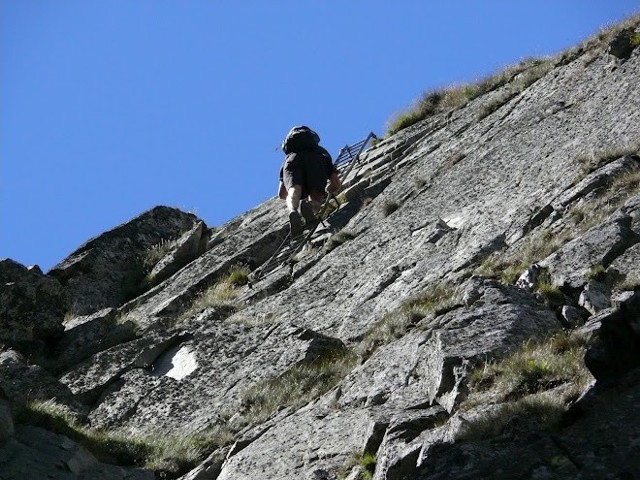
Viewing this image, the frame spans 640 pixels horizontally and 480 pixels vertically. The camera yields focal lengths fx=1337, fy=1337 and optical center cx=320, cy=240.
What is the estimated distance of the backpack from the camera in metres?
20.4

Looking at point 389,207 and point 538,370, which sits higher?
point 389,207

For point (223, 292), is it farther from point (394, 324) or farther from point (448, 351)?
point (448, 351)

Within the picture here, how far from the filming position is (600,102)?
16.9 m

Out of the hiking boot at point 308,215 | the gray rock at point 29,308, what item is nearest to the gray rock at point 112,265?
the gray rock at point 29,308

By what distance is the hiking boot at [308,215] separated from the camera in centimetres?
1903

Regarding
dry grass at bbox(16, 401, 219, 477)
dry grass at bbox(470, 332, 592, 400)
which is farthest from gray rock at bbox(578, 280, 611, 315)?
dry grass at bbox(16, 401, 219, 477)

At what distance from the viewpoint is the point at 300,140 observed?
2053 cm

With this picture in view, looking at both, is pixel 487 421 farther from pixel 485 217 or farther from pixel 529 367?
pixel 485 217

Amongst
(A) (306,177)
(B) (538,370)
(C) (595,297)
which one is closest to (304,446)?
(B) (538,370)

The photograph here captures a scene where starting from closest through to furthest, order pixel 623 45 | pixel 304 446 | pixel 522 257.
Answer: pixel 304 446 < pixel 522 257 < pixel 623 45

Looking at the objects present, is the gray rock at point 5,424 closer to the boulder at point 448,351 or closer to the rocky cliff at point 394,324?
the rocky cliff at point 394,324

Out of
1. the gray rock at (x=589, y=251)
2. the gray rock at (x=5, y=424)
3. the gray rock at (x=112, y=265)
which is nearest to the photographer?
the gray rock at (x=5, y=424)

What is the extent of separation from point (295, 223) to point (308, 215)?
24 centimetres

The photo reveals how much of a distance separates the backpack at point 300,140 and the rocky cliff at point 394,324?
3.29 feet
